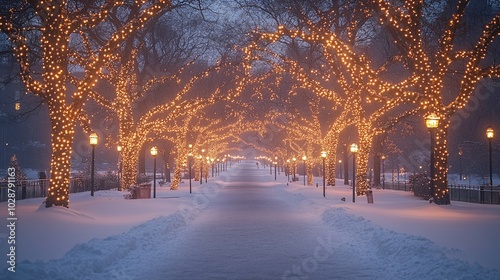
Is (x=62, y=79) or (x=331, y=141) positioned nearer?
(x=62, y=79)

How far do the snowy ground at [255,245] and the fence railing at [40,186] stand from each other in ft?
28.5

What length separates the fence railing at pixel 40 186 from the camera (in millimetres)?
24312

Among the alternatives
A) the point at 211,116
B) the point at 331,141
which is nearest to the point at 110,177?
the point at 211,116

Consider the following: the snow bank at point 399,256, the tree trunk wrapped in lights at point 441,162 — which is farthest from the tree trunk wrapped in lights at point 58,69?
the tree trunk wrapped in lights at point 441,162

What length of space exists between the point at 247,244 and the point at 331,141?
26.5 m

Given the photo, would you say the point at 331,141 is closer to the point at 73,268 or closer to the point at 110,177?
the point at 110,177

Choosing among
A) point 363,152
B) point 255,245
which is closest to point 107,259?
point 255,245

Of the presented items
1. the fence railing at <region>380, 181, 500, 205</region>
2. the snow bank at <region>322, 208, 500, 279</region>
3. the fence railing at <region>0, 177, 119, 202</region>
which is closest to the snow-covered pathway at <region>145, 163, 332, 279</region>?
the snow bank at <region>322, 208, 500, 279</region>

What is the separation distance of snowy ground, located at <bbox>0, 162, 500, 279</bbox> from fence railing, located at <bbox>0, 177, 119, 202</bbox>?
28.5 ft

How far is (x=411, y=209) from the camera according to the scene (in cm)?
1911

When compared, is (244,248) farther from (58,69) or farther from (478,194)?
(478,194)

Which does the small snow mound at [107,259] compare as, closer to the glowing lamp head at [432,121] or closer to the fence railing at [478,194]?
the glowing lamp head at [432,121]

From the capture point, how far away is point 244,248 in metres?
11.4

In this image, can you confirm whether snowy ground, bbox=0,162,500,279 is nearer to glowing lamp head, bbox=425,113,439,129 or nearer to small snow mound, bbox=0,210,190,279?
small snow mound, bbox=0,210,190,279
